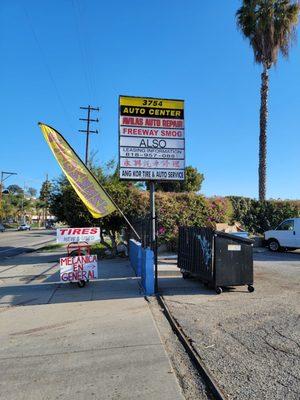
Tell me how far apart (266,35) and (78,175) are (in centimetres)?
2064

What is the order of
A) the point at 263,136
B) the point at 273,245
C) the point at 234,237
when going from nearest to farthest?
1. the point at 234,237
2. the point at 273,245
3. the point at 263,136

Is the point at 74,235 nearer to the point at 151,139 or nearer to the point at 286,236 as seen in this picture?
the point at 151,139

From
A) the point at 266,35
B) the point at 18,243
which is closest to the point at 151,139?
the point at 266,35

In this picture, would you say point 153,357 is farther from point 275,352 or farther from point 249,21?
point 249,21

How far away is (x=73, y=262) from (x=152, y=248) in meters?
1.98

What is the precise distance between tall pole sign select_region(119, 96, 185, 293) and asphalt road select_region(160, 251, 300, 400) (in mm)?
2925

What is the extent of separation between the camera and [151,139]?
1097cm

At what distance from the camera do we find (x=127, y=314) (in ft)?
24.4

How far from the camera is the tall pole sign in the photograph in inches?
427

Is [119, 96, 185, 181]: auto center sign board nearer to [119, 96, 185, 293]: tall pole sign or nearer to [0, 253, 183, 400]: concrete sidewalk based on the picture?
[119, 96, 185, 293]: tall pole sign

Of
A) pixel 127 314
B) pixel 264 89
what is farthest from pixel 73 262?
pixel 264 89

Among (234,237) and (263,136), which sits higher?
(263,136)

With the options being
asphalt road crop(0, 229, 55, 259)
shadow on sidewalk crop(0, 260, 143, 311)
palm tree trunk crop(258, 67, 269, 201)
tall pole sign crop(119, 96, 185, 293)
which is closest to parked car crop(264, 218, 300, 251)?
palm tree trunk crop(258, 67, 269, 201)

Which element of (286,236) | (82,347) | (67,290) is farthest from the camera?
(286,236)
